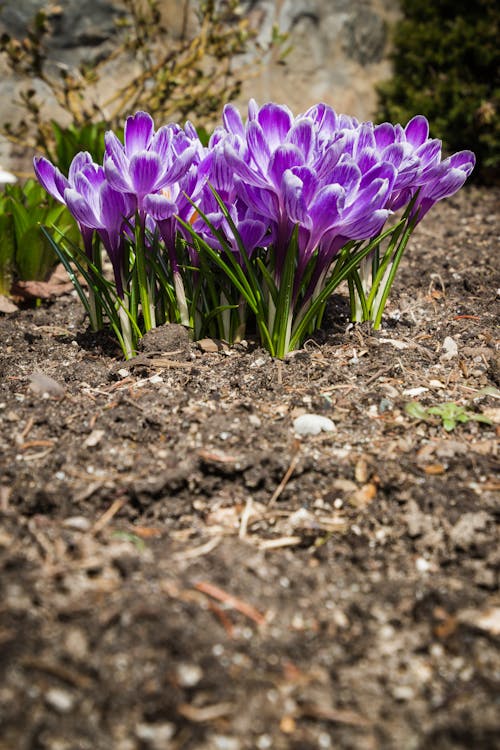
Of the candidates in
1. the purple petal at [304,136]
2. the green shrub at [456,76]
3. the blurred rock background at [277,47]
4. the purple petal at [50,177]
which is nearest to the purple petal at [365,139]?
the purple petal at [304,136]

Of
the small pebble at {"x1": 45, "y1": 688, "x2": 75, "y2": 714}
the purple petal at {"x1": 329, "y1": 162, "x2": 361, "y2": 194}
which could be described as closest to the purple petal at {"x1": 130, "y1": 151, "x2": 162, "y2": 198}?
the purple petal at {"x1": 329, "y1": 162, "x2": 361, "y2": 194}

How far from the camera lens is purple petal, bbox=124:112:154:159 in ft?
5.83

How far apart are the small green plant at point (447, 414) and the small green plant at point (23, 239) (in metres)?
1.61

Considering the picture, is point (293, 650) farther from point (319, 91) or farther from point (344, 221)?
point (319, 91)

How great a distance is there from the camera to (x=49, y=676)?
41.1 inches

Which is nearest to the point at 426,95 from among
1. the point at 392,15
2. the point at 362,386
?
the point at 392,15

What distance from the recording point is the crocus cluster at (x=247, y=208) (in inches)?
66.6

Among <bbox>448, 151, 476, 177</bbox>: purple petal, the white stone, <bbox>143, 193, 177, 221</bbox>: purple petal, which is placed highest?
<bbox>448, 151, 476, 177</bbox>: purple petal

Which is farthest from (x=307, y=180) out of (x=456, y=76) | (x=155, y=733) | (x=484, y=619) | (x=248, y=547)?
(x=456, y=76)

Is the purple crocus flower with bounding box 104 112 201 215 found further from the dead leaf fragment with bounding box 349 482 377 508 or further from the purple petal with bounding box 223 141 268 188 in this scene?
the dead leaf fragment with bounding box 349 482 377 508

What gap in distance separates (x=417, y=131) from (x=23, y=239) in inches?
62.3

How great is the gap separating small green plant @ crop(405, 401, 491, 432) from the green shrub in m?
3.16

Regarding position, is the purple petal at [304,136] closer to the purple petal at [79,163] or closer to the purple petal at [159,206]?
the purple petal at [159,206]

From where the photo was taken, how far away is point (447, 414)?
5.73 feet
